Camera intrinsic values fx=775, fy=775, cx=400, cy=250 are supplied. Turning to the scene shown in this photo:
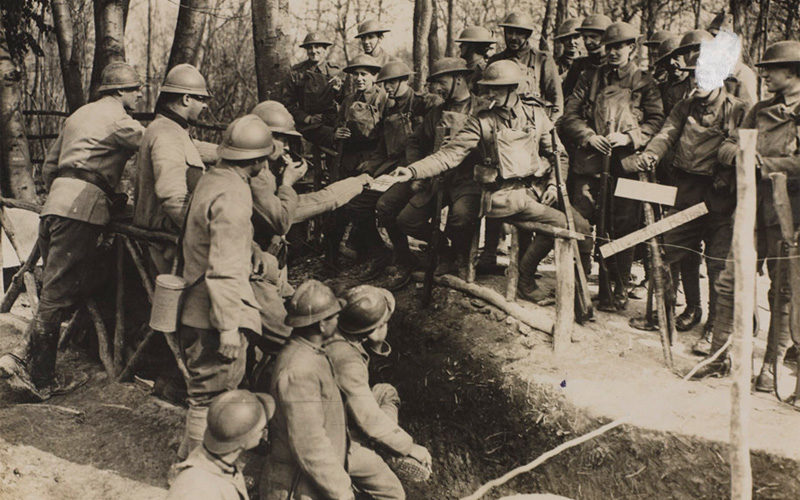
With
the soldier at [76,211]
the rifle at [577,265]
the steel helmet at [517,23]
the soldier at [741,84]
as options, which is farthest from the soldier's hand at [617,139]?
the soldier at [76,211]

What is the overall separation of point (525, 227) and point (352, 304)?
3098mm

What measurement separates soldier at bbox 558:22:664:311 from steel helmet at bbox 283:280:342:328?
4072mm

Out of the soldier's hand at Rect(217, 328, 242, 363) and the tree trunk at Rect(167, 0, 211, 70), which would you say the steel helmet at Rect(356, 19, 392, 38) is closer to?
the tree trunk at Rect(167, 0, 211, 70)

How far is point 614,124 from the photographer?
25.1 ft

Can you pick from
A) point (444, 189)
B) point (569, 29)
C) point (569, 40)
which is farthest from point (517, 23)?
point (444, 189)

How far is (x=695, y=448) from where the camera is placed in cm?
536

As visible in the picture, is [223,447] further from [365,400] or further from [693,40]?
[693,40]

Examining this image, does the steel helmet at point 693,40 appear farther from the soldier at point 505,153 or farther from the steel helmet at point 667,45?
the soldier at point 505,153

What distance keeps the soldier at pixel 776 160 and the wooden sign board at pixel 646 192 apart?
700 mm

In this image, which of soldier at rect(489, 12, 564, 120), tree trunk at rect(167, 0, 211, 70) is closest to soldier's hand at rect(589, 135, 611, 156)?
soldier at rect(489, 12, 564, 120)

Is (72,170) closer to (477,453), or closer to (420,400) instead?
(420,400)

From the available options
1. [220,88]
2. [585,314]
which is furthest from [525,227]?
[220,88]

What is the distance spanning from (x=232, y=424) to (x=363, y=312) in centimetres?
113

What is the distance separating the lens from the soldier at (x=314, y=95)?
9.84 m
